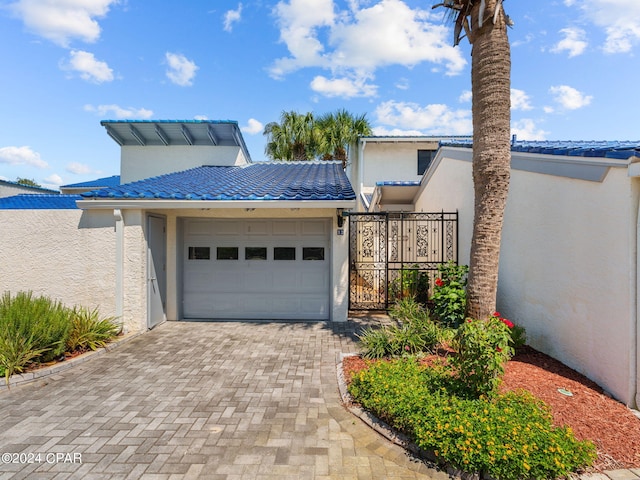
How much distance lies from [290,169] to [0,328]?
9.34m

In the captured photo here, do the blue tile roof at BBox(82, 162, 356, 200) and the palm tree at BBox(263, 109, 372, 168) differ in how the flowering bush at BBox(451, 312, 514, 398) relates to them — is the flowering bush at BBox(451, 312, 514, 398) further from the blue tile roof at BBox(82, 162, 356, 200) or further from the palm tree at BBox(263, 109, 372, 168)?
the palm tree at BBox(263, 109, 372, 168)

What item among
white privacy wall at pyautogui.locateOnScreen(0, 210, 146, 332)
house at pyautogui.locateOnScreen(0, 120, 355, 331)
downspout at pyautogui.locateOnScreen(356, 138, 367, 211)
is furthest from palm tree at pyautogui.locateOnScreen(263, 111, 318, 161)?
white privacy wall at pyautogui.locateOnScreen(0, 210, 146, 332)

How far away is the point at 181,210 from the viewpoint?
8.45 metres

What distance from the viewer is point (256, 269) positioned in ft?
28.7

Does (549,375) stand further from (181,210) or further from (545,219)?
(181,210)

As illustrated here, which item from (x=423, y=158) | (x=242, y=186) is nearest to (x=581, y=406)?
(x=242, y=186)

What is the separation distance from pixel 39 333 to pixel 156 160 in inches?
358

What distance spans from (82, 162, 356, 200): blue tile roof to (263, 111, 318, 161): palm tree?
7.14 metres

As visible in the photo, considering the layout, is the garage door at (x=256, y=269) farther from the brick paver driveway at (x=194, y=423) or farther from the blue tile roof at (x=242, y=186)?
the brick paver driveway at (x=194, y=423)

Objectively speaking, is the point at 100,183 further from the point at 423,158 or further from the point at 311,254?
the point at 423,158

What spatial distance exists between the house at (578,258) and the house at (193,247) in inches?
140

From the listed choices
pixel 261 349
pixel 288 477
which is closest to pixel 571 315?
pixel 288 477

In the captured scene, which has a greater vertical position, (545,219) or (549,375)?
(545,219)

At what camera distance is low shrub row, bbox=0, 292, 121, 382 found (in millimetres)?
5243
